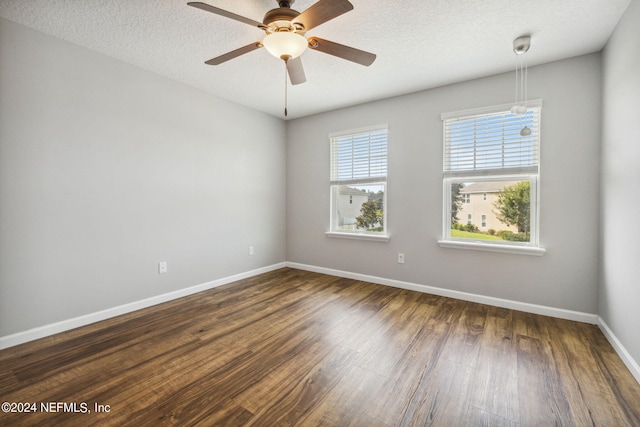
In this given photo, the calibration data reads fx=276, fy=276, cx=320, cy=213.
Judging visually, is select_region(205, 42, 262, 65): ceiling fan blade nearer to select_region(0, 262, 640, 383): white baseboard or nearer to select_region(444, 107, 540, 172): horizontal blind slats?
select_region(444, 107, 540, 172): horizontal blind slats

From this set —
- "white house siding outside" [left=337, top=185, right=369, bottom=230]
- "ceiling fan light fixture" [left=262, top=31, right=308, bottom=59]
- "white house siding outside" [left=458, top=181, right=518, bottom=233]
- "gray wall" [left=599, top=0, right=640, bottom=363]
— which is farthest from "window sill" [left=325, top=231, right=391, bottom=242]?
"ceiling fan light fixture" [left=262, top=31, right=308, bottom=59]

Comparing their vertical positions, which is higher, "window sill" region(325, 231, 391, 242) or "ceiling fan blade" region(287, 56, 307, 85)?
"ceiling fan blade" region(287, 56, 307, 85)

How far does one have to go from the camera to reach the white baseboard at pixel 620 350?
1.81m

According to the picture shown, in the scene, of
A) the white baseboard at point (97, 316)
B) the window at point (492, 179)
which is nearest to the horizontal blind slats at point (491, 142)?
the window at point (492, 179)

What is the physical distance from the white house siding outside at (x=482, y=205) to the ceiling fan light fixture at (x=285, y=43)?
2.51m

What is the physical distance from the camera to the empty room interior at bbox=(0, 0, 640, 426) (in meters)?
1.73

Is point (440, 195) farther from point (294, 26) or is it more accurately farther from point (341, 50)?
point (294, 26)

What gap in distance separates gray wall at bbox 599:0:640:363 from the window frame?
2105 mm

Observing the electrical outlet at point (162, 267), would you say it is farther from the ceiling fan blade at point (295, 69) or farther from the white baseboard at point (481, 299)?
the ceiling fan blade at point (295, 69)

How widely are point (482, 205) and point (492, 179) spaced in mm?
312

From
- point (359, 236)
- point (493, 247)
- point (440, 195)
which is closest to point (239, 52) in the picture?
point (440, 195)

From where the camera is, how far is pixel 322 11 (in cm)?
158

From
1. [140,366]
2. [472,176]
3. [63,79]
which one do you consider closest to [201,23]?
[63,79]

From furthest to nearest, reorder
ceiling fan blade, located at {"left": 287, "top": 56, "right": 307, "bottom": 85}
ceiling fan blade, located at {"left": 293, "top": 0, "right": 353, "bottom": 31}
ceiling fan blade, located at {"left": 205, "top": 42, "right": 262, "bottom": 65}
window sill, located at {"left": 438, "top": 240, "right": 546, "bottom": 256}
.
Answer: window sill, located at {"left": 438, "top": 240, "right": 546, "bottom": 256}
ceiling fan blade, located at {"left": 287, "top": 56, "right": 307, "bottom": 85}
ceiling fan blade, located at {"left": 205, "top": 42, "right": 262, "bottom": 65}
ceiling fan blade, located at {"left": 293, "top": 0, "right": 353, "bottom": 31}
